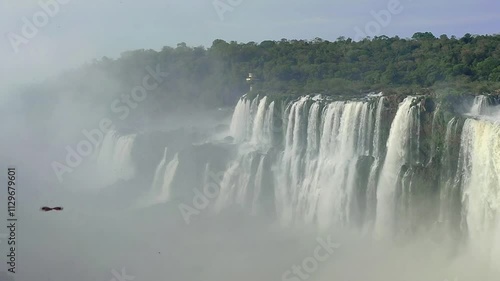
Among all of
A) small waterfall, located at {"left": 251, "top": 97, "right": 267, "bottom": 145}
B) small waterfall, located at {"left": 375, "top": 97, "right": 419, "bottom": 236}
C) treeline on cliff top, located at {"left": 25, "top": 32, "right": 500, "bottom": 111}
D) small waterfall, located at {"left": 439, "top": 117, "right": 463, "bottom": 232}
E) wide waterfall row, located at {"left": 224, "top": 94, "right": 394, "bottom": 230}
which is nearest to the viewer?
small waterfall, located at {"left": 439, "top": 117, "right": 463, "bottom": 232}

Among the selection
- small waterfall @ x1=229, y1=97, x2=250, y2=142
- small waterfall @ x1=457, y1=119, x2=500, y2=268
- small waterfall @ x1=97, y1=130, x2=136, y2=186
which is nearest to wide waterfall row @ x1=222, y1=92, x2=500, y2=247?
small waterfall @ x1=457, y1=119, x2=500, y2=268

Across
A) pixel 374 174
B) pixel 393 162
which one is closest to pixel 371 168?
pixel 374 174

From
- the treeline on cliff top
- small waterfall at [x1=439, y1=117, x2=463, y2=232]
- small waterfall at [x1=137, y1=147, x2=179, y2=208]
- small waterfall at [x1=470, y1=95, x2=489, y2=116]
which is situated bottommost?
small waterfall at [x1=137, y1=147, x2=179, y2=208]

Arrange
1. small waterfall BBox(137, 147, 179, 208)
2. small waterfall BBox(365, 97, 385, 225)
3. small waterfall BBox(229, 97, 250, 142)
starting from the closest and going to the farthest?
1. small waterfall BBox(365, 97, 385, 225)
2. small waterfall BBox(137, 147, 179, 208)
3. small waterfall BBox(229, 97, 250, 142)

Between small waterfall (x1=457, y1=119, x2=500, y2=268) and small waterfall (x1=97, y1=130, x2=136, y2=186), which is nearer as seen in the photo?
small waterfall (x1=457, y1=119, x2=500, y2=268)

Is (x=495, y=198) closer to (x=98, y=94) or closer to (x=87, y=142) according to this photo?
(x=87, y=142)

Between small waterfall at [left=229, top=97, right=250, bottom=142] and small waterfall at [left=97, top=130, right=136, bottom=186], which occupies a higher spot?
small waterfall at [left=229, top=97, right=250, bottom=142]

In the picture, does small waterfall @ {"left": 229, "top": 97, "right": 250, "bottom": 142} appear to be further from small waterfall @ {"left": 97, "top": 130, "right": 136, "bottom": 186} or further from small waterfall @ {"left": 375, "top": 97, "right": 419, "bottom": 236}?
small waterfall @ {"left": 375, "top": 97, "right": 419, "bottom": 236}

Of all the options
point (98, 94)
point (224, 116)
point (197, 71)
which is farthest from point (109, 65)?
point (224, 116)
